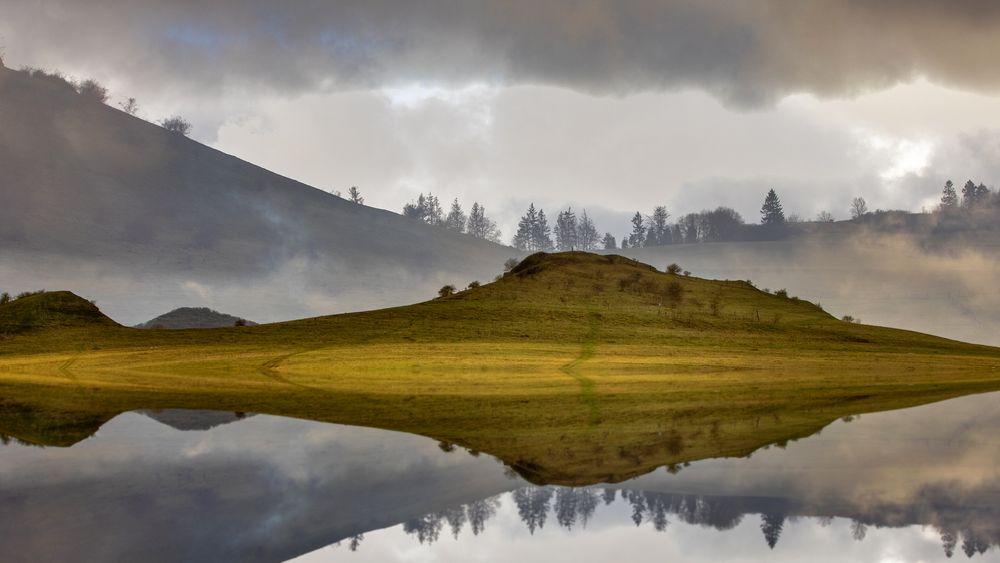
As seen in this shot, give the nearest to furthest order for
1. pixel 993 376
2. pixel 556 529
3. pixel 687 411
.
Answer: pixel 556 529 < pixel 687 411 < pixel 993 376

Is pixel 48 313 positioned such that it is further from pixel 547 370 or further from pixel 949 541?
pixel 949 541

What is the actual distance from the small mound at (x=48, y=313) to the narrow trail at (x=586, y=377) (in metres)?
70.8

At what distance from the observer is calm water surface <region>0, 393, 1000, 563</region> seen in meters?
16.2

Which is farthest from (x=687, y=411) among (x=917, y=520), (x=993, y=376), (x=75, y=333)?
(x=75, y=333)

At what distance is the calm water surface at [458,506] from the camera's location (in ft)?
53.3

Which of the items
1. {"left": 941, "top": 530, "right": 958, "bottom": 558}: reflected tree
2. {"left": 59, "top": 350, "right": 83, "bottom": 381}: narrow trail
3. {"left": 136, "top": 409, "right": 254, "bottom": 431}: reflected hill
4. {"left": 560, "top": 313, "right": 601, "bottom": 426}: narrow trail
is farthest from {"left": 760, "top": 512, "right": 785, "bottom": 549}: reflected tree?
{"left": 59, "top": 350, "right": 83, "bottom": 381}: narrow trail

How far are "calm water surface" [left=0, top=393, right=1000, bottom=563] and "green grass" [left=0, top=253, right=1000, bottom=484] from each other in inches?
99.6

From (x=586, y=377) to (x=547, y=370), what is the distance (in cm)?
1156

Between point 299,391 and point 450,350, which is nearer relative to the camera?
point 299,391

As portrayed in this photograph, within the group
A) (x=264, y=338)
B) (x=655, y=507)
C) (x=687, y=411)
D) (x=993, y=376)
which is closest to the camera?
(x=655, y=507)

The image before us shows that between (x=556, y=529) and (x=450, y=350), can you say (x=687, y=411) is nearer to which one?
(x=556, y=529)

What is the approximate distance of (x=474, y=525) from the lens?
1802cm

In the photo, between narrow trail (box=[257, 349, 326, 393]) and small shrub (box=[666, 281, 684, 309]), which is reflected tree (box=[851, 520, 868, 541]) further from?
small shrub (box=[666, 281, 684, 309])

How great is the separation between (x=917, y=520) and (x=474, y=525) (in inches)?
384
